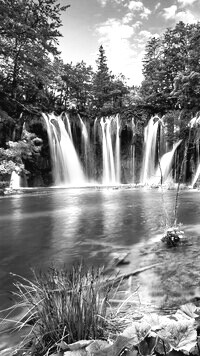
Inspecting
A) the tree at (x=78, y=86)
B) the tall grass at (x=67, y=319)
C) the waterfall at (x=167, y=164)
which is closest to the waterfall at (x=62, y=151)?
the waterfall at (x=167, y=164)

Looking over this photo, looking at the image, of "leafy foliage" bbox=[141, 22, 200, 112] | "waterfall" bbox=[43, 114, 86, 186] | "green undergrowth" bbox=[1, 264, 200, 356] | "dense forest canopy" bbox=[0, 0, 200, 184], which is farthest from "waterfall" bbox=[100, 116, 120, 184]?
"green undergrowth" bbox=[1, 264, 200, 356]

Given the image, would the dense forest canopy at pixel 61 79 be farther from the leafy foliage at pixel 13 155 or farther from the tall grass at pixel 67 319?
the tall grass at pixel 67 319

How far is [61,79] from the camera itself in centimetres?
2734

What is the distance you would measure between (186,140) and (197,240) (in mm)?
18779

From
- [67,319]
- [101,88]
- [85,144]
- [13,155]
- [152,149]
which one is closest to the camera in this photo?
[67,319]

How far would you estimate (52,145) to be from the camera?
26844 millimetres

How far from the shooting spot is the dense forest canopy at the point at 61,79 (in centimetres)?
1848

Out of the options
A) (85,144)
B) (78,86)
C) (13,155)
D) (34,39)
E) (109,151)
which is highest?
(78,86)

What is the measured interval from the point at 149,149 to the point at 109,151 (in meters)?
4.46

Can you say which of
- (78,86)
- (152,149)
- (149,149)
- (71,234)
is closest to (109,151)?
(149,149)

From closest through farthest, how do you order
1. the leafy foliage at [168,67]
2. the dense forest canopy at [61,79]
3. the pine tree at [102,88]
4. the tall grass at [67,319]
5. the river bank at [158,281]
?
the tall grass at [67,319]
the river bank at [158,281]
the dense forest canopy at [61,79]
the leafy foliage at [168,67]
the pine tree at [102,88]

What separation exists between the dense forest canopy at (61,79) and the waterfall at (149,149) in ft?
5.00

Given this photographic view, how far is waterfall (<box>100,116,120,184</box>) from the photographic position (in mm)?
29281

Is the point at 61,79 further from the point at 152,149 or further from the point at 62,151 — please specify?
the point at 152,149
